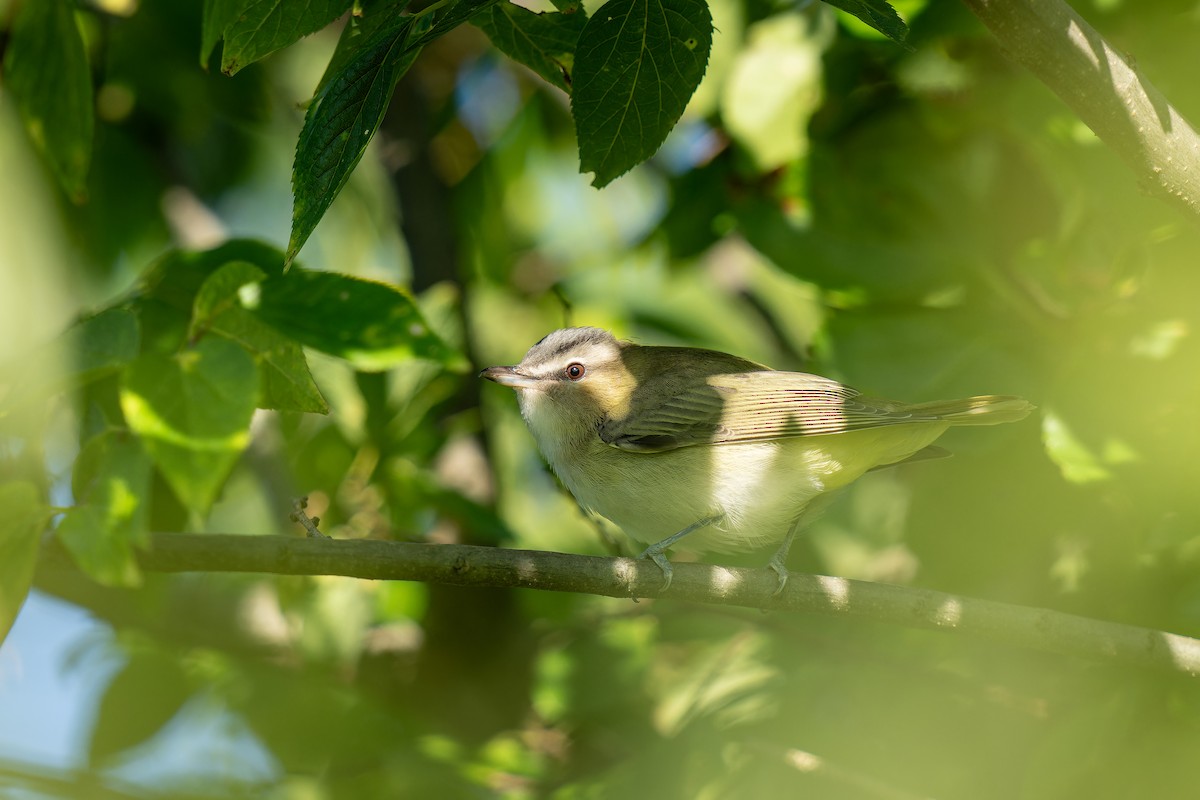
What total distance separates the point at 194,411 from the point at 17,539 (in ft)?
1.12

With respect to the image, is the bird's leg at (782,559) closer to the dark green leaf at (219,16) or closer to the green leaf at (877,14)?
the green leaf at (877,14)

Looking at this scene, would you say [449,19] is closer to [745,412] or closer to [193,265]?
[193,265]

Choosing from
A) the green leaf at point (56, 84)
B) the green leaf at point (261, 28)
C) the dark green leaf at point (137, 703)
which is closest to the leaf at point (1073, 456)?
the green leaf at point (261, 28)

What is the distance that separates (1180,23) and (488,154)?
2393 millimetres

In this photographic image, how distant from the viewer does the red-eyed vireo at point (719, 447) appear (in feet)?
9.07

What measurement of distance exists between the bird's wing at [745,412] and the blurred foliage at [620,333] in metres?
0.10

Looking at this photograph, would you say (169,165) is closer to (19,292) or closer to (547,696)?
(19,292)

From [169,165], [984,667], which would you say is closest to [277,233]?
[169,165]

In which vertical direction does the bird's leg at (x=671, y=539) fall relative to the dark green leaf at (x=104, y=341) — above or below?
below

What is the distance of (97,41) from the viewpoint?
3.76 meters

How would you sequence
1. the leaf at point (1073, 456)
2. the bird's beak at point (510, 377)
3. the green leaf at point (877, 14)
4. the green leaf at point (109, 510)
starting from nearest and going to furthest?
1. the green leaf at point (877, 14)
2. the green leaf at point (109, 510)
3. the leaf at point (1073, 456)
4. the bird's beak at point (510, 377)

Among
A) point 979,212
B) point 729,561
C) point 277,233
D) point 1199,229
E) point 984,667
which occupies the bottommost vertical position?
point 729,561

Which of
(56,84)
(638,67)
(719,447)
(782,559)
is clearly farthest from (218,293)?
(782,559)

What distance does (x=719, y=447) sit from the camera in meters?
2.91
